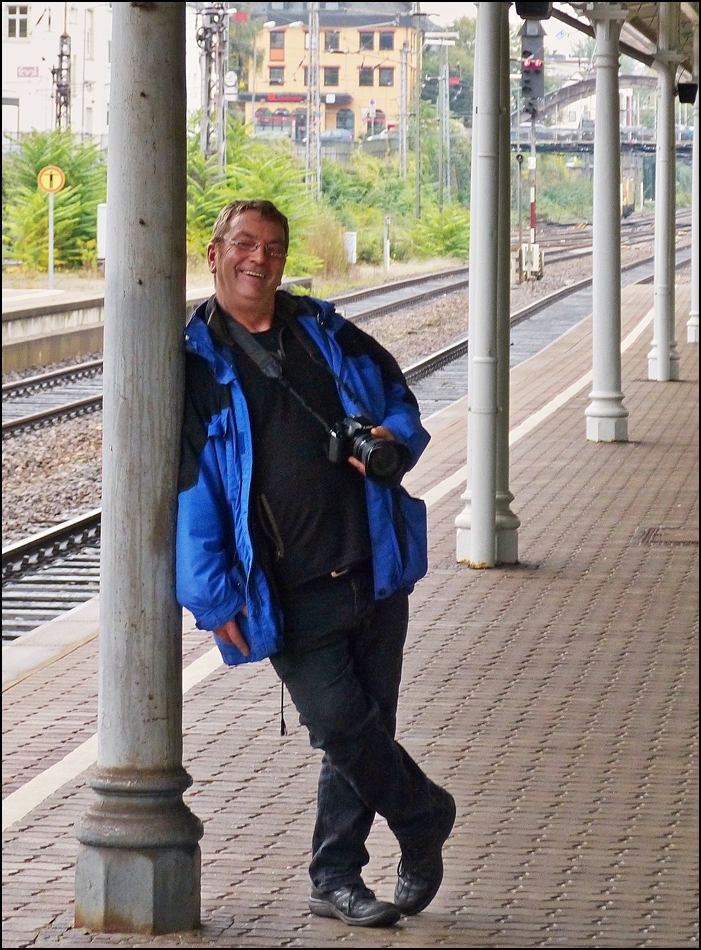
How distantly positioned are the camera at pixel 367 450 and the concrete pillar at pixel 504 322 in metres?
5.50

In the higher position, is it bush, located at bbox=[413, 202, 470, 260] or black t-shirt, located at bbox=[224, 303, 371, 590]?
bush, located at bbox=[413, 202, 470, 260]

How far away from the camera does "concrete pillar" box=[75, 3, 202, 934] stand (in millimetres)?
4035

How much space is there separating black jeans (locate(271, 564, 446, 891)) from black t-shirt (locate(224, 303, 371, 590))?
→ 2.8 inches

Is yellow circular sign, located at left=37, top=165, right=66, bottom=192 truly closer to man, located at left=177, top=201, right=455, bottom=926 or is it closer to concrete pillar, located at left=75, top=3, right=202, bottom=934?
concrete pillar, located at left=75, top=3, right=202, bottom=934

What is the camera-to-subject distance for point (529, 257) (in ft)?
137

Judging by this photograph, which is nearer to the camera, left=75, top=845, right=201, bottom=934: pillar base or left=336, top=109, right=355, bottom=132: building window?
left=75, top=845, right=201, bottom=934: pillar base

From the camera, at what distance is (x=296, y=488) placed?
3.90 meters

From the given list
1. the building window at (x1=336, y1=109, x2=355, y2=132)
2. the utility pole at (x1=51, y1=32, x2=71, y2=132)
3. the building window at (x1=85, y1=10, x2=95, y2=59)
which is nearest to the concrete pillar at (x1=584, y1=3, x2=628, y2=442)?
the utility pole at (x1=51, y1=32, x2=71, y2=132)

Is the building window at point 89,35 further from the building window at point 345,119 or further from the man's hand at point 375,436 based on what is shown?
the man's hand at point 375,436

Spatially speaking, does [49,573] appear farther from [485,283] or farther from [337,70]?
[337,70]

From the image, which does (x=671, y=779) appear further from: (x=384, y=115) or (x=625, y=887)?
(x=384, y=115)

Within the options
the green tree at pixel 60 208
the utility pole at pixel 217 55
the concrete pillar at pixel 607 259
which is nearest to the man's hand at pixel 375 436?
the concrete pillar at pixel 607 259

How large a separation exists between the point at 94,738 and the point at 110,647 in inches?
80.2

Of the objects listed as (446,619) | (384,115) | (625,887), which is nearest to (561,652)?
(446,619)
